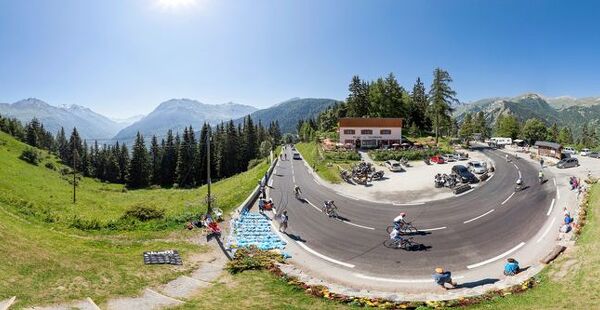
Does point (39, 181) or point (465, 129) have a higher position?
point (465, 129)

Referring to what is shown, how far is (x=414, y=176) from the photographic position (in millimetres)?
53531

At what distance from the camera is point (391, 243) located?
2528 centimetres

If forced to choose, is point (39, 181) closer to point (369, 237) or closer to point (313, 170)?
point (313, 170)

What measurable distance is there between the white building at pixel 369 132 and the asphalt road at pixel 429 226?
1660 inches

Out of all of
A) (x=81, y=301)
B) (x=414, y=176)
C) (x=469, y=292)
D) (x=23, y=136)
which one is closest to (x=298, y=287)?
(x=469, y=292)

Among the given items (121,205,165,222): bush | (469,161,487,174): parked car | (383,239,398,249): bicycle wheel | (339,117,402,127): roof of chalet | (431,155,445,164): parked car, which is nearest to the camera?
(383,239,398,249): bicycle wheel

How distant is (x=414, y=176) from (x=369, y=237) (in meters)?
29.4

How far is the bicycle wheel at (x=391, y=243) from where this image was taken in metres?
24.6

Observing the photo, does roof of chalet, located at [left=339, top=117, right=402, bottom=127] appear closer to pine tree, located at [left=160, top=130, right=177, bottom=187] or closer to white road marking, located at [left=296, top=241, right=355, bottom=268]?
white road marking, located at [left=296, top=241, right=355, bottom=268]

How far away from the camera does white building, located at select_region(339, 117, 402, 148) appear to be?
3406 inches

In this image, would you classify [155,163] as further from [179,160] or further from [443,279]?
[443,279]

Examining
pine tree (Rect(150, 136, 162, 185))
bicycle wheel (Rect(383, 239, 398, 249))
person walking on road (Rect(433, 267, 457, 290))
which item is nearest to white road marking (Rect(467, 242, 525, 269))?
person walking on road (Rect(433, 267, 457, 290))

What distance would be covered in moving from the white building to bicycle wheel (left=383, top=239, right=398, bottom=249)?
61.5 metres

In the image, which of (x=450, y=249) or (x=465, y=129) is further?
(x=465, y=129)
